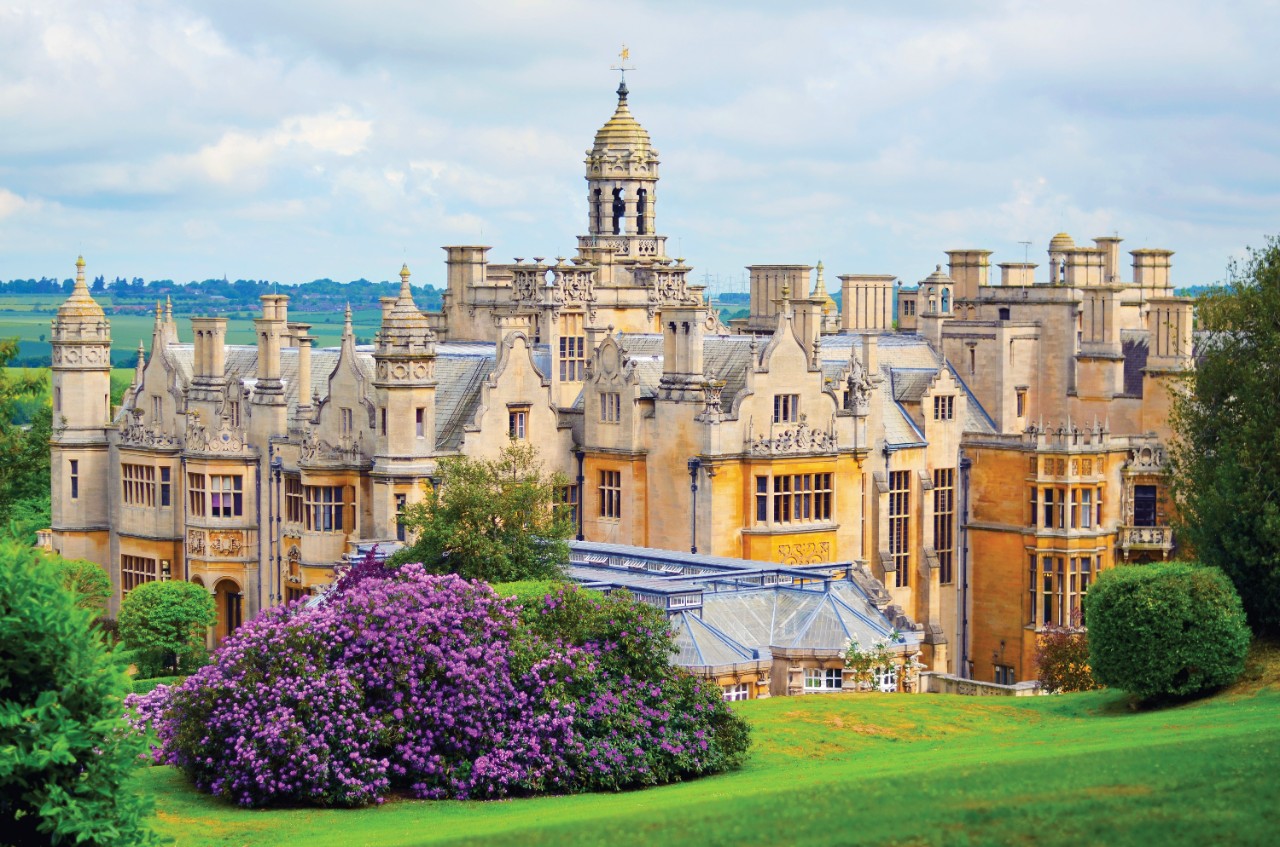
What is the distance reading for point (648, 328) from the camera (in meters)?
93.4

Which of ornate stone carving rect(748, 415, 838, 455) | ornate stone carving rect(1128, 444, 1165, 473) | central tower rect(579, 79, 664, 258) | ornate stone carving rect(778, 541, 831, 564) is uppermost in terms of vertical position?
central tower rect(579, 79, 664, 258)

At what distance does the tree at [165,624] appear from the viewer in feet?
247

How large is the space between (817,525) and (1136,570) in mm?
18265

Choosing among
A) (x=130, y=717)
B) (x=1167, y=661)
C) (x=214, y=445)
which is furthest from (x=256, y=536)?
(x=1167, y=661)

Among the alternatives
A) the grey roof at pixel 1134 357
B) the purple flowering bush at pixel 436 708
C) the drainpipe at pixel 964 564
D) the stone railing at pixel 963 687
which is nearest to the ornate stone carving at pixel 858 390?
the drainpipe at pixel 964 564

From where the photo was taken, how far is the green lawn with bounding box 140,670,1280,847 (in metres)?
35.3

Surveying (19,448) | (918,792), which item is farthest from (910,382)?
(918,792)

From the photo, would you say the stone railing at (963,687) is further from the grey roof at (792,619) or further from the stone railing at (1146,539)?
the stone railing at (1146,539)

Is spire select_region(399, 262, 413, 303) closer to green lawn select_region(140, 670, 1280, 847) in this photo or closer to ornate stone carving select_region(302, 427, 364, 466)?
ornate stone carving select_region(302, 427, 364, 466)

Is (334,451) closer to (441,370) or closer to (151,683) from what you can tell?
(441,370)

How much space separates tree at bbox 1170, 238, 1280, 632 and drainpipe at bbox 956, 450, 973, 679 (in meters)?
19.2

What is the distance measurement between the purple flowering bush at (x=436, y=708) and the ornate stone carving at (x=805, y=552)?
22.8 meters

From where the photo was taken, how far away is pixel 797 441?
251ft

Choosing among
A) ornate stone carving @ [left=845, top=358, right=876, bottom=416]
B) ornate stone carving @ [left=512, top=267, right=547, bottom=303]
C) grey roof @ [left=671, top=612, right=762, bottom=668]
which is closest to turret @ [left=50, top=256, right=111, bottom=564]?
ornate stone carving @ [left=512, top=267, right=547, bottom=303]
